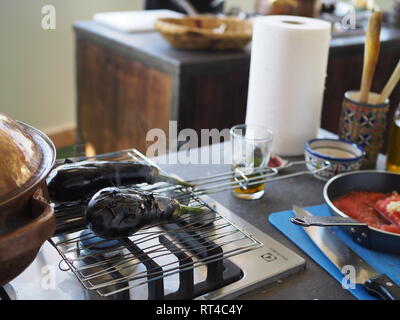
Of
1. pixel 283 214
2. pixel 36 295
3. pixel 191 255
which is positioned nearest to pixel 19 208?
pixel 36 295

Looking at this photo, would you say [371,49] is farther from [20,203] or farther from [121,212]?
[20,203]

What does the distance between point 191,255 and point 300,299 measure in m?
0.15

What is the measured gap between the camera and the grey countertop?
0.71 metres

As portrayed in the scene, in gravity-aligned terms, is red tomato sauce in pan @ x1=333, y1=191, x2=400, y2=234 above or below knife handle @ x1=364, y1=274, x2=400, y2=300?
above

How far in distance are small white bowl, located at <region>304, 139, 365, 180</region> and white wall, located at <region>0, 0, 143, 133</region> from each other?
1.92 m

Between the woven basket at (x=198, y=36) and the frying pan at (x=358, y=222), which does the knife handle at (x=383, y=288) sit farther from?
the woven basket at (x=198, y=36)

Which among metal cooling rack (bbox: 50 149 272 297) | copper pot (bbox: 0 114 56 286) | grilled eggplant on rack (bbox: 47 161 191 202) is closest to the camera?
copper pot (bbox: 0 114 56 286)

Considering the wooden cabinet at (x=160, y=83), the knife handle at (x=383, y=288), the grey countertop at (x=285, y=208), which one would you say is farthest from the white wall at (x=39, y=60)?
the knife handle at (x=383, y=288)

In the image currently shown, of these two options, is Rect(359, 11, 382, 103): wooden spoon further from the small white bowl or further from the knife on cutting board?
the knife on cutting board

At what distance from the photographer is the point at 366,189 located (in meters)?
0.95

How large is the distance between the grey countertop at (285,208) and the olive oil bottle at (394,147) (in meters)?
0.07

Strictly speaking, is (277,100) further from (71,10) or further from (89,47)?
(71,10)

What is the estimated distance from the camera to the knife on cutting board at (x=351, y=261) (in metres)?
0.70

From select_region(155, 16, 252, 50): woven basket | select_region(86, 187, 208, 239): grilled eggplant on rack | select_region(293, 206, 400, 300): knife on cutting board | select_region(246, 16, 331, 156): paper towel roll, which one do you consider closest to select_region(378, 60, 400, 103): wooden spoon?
select_region(246, 16, 331, 156): paper towel roll
